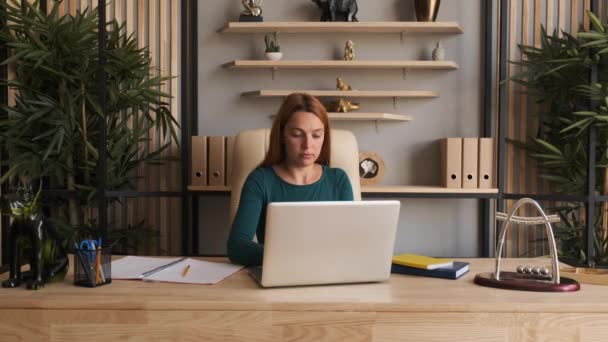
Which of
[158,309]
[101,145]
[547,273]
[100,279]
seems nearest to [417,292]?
[547,273]

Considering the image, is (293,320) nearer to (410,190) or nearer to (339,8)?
(410,190)

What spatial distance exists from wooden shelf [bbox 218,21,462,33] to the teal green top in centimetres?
159

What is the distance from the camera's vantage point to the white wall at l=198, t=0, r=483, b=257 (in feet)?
13.2

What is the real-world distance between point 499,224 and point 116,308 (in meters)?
3.02

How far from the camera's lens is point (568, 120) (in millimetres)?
3424

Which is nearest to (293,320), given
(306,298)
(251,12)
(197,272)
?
(306,298)

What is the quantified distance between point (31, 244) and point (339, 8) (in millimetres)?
2661

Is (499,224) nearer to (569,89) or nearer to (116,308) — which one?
(569,89)

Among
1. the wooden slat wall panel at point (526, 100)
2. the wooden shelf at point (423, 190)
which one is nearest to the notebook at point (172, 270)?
the wooden shelf at point (423, 190)

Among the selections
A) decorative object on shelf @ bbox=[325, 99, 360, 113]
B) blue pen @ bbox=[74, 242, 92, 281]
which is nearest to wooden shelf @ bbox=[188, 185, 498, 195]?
decorative object on shelf @ bbox=[325, 99, 360, 113]

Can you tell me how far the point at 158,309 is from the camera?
1.42m

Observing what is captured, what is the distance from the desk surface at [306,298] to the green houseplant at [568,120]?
2.10 m

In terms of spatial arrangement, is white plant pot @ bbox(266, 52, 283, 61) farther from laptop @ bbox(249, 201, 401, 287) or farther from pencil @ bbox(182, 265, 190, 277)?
laptop @ bbox(249, 201, 401, 287)

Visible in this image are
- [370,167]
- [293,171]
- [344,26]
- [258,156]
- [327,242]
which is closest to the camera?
[327,242]
